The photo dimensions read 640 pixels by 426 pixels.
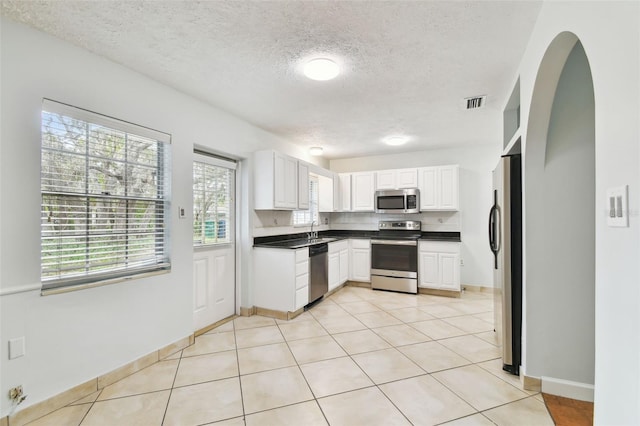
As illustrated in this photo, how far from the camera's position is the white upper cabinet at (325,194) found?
5.52m

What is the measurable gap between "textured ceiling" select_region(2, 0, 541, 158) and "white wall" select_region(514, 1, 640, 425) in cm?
93

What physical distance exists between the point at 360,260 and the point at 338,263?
0.56 meters

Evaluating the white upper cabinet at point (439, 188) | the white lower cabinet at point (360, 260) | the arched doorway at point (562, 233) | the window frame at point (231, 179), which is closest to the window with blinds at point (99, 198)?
the window frame at point (231, 179)

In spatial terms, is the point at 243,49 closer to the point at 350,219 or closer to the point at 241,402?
the point at 241,402

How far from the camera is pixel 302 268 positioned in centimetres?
384

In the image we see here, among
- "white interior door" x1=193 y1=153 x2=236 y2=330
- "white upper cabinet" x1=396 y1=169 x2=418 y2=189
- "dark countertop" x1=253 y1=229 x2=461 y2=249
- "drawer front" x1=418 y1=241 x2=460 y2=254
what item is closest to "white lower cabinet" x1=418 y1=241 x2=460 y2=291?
"drawer front" x1=418 y1=241 x2=460 y2=254

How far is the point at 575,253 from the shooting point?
200cm

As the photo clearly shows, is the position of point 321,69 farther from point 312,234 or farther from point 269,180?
point 312,234

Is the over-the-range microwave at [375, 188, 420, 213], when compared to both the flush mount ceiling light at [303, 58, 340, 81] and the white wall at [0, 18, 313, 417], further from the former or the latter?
the white wall at [0, 18, 313, 417]

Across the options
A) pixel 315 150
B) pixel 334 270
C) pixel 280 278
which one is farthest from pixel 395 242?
pixel 280 278

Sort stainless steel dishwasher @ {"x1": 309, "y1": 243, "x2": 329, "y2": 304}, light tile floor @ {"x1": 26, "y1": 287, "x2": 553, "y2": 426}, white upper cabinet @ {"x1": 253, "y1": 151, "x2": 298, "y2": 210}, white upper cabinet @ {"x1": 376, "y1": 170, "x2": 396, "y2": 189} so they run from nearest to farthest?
light tile floor @ {"x1": 26, "y1": 287, "x2": 553, "y2": 426} < white upper cabinet @ {"x1": 253, "y1": 151, "x2": 298, "y2": 210} < stainless steel dishwasher @ {"x1": 309, "y1": 243, "x2": 329, "y2": 304} < white upper cabinet @ {"x1": 376, "y1": 170, "x2": 396, "y2": 189}

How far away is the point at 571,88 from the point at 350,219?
435 centimetres

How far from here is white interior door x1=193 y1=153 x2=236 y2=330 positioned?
326 cm

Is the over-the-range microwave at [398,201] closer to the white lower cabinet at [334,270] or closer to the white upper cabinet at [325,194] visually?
the white upper cabinet at [325,194]
